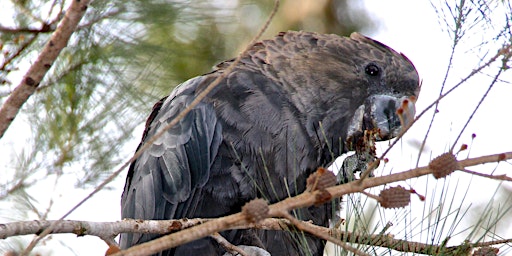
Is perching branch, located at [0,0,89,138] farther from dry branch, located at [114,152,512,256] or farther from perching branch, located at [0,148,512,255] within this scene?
dry branch, located at [114,152,512,256]

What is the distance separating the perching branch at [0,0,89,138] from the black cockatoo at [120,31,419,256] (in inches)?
54.2

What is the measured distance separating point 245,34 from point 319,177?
11.9ft

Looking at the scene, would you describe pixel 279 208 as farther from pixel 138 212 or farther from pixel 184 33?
pixel 184 33

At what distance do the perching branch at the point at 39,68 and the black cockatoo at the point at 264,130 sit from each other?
1.38m

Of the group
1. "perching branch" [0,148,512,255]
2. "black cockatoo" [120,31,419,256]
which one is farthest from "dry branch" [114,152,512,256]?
"black cockatoo" [120,31,419,256]

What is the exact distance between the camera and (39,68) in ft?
8.70

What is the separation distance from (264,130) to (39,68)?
1.58m

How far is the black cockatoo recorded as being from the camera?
3922 millimetres

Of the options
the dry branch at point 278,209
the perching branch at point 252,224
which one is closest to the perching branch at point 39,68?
the perching branch at point 252,224

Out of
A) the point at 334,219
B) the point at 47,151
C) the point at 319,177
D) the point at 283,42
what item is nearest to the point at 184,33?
the point at 283,42

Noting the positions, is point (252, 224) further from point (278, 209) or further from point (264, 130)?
point (264, 130)

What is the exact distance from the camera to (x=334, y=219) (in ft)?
13.2

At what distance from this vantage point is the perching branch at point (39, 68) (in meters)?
2.65

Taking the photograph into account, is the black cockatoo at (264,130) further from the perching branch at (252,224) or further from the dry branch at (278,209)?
the dry branch at (278,209)
